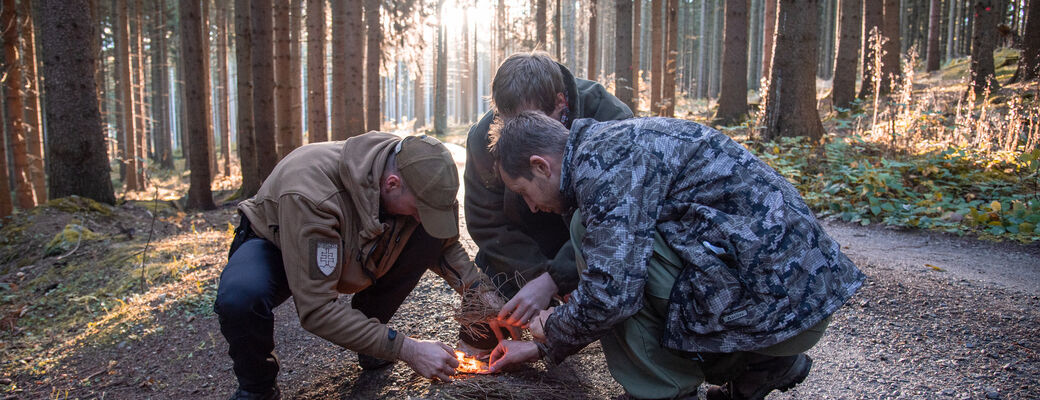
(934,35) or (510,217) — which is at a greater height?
(934,35)

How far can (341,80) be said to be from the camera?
9.97 metres

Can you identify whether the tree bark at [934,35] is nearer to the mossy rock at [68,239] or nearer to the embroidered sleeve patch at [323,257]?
the embroidered sleeve patch at [323,257]

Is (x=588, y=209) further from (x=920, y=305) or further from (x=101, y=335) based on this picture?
(x=101, y=335)

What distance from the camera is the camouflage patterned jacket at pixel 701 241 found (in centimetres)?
187

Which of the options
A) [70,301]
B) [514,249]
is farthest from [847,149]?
[70,301]

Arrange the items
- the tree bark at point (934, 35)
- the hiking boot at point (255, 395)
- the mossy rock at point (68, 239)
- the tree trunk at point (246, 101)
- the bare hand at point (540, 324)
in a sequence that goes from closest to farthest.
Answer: the bare hand at point (540, 324) < the hiking boot at point (255, 395) < the mossy rock at point (68, 239) < the tree trunk at point (246, 101) < the tree bark at point (934, 35)

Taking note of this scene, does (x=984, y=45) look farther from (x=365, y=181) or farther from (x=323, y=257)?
(x=323, y=257)

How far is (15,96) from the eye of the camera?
29.6ft

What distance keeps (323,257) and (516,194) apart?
3.37 feet

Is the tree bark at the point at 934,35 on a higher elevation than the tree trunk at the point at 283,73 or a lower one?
higher

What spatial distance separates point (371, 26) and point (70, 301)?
25.9 feet

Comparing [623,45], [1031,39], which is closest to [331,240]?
[623,45]

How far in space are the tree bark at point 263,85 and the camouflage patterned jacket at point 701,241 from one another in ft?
25.5

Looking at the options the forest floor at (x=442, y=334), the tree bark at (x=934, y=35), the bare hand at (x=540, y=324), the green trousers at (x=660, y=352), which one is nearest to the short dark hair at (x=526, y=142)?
the green trousers at (x=660, y=352)
